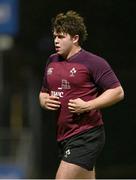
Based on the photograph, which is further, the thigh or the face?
the face

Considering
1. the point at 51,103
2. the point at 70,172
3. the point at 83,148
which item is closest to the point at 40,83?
the point at 51,103

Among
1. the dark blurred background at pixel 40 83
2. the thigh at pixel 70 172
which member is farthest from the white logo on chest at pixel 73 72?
the dark blurred background at pixel 40 83

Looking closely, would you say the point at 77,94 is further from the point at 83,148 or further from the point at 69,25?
the point at 69,25

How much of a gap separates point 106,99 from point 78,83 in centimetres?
23

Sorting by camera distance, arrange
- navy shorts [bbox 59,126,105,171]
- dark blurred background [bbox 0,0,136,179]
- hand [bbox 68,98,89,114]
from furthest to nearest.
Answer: dark blurred background [bbox 0,0,136,179], navy shorts [bbox 59,126,105,171], hand [bbox 68,98,89,114]

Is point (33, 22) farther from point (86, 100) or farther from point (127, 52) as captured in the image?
point (86, 100)

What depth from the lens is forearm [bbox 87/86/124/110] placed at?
5.00 metres

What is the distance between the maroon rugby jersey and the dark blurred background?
2.46 m

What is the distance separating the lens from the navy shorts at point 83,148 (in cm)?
510

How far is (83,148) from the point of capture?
514 cm

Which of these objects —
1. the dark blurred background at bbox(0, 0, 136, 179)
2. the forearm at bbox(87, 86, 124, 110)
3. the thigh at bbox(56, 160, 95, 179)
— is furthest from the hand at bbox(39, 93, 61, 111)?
the dark blurred background at bbox(0, 0, 136, 179)

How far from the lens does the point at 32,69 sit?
25.4ft

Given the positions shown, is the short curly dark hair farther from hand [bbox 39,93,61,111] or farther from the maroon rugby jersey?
hand [bbox 39,93,61,111]

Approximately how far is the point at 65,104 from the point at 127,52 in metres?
2.75
